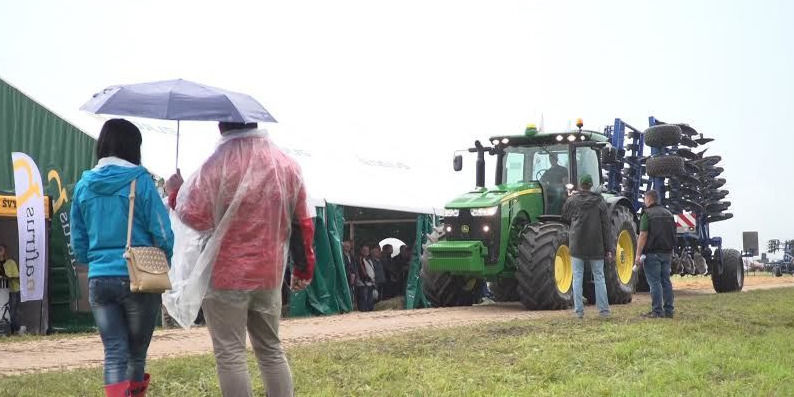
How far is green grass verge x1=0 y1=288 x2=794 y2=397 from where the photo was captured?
5316 millimetres

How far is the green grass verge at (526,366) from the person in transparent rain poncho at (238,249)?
4.37 feet

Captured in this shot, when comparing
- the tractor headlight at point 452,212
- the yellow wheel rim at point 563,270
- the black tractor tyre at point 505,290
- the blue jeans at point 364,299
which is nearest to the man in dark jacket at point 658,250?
the yellow wheel rim at point 563,270

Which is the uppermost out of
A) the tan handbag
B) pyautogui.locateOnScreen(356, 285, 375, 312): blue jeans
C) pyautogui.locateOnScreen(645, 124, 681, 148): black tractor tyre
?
pyautogui.locateOnScreen(645, 124, 681, 148): black tractor tyre

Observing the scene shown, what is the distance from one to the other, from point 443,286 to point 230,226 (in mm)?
9165

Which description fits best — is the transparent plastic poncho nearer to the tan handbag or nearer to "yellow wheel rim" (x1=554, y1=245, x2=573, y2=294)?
the tan handbag

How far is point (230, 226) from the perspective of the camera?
393cm

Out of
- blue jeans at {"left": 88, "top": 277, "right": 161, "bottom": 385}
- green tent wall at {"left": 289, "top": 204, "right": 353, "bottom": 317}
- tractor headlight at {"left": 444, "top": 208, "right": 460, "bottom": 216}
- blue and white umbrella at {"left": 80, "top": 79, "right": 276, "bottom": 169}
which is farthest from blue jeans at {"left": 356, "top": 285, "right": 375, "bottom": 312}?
blue jeans at {"left": 88, "top": 277, "right": 161, "bottom": 385}

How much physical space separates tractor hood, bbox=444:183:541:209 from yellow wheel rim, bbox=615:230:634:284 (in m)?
1.62

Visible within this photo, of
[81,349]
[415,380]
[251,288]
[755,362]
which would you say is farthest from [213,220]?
[81,349]

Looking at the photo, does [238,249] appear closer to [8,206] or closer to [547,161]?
[8,206]

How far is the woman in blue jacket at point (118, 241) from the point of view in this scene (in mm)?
4027

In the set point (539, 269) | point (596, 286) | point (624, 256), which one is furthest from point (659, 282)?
point (624, 256)

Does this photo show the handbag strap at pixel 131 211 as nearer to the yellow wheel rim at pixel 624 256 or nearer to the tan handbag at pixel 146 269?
the tan handbag at pixel 146 269

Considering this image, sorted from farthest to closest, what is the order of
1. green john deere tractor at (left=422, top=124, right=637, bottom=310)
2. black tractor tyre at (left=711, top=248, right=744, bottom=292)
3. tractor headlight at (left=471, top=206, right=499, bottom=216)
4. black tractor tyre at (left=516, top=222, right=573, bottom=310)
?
Answer: 1. black tractor tyre at (left=711, top=248, right=744, bottom=292)
2. tractor headlight at (left=471, top=206, right=499, bottom=216)
3. green john deere tractor at (left=422, top=124, right=637, bottom=310)
4. black tractor tyre at (left=516, top=222, right=573, bottom=310)
